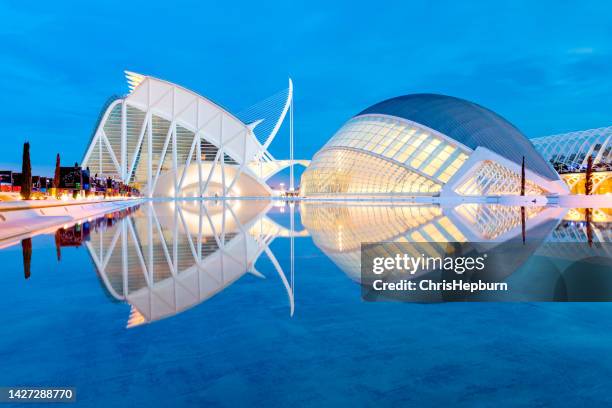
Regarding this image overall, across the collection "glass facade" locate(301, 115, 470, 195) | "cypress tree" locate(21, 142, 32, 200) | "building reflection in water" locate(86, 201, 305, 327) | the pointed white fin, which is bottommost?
"building reflection in water" locate(86, 201, 305, 327)

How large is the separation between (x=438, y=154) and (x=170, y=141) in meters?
32.8

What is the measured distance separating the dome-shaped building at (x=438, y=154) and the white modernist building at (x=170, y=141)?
51.6 feet

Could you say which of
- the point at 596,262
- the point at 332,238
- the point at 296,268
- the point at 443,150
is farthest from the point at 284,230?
the point at 443,150

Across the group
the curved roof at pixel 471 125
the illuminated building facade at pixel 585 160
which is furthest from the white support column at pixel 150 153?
the illuminated building facade at pixel 585 160

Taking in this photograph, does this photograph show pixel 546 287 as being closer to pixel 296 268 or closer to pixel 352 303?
pixel 352 303

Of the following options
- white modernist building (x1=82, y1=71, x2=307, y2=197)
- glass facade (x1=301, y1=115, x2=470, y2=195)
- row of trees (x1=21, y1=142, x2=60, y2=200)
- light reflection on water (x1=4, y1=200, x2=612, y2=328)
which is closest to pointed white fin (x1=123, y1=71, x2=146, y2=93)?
white modernist building (x1=82, y1=71, x2=307, y2=197)

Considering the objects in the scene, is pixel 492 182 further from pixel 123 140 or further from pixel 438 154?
pixel 123 140

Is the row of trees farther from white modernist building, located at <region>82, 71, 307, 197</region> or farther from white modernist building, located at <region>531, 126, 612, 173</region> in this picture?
white modernist building, located at <region>531, 126, 612, 173</region>

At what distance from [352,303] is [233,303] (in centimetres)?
136

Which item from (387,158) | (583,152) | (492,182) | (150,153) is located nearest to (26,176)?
(387,158)

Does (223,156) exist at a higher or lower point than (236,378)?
higher

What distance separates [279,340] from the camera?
4145mm

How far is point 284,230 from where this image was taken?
15.6 metres

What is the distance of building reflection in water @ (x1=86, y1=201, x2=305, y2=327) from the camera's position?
5711 millimetres
